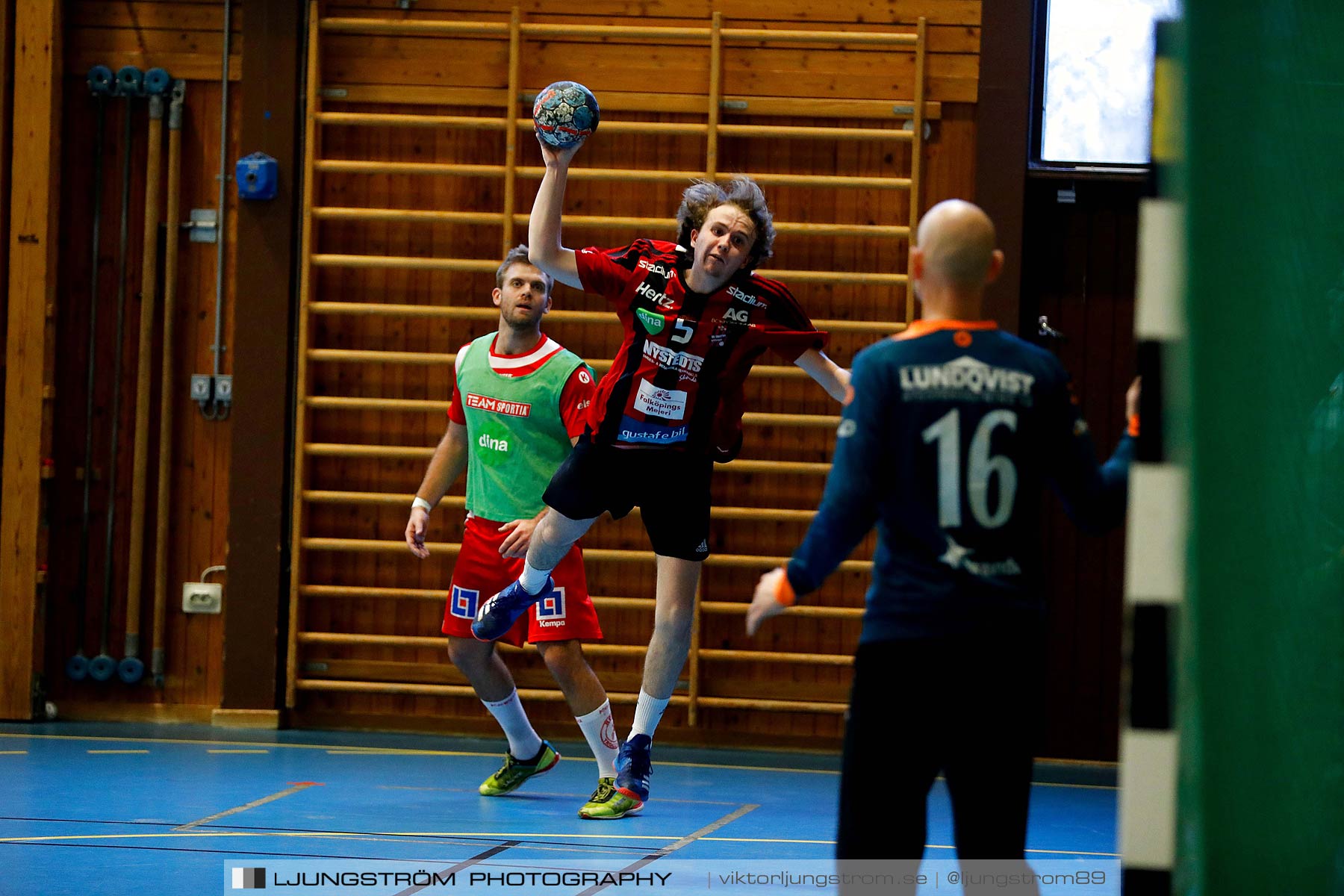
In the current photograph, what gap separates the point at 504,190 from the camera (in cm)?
684

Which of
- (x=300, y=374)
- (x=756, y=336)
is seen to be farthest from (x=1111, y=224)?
(x=300, y=374)

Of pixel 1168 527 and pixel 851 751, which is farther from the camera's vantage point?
pixel 851 751

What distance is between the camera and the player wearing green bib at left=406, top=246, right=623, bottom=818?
5004 mm

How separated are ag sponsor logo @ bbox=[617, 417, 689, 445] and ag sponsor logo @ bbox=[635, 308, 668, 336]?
0.92 feet

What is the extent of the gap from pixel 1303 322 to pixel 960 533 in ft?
2.02

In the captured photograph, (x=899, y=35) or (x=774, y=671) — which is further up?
(x=899, y=35)

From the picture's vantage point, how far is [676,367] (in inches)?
163

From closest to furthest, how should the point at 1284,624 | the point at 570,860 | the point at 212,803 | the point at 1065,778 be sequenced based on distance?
1. the point at 1284,624
2. the point at 570,860
3. the point at 212,803
4. the point at 1065,778

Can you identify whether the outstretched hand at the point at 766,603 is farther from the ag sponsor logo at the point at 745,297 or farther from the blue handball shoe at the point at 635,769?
the blue handball shoe at the point at 635,769

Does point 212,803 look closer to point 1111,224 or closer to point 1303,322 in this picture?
point 1303,322

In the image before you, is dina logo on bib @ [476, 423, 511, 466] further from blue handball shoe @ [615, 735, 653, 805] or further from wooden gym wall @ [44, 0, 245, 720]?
wooden gym wall @ [44, 0, 245, 720]

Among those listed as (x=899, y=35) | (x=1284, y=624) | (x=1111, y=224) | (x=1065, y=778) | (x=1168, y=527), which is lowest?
(x=1065, y=778)

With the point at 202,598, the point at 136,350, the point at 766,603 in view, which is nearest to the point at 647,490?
the point at 766,603

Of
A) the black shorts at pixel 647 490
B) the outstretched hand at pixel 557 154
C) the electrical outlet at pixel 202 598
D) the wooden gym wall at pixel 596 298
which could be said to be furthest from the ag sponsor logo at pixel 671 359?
the electrical outlet at pixel 202 598
